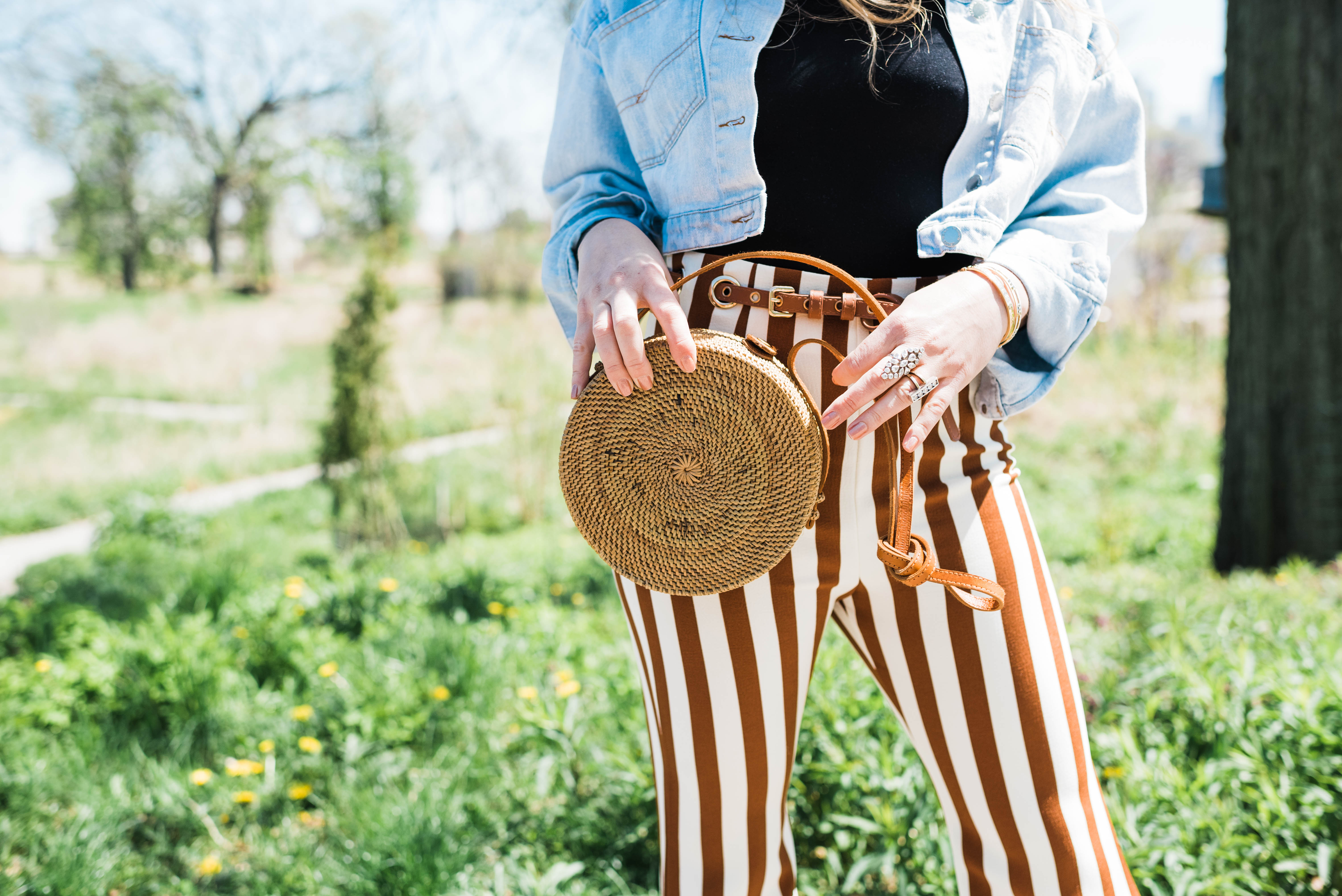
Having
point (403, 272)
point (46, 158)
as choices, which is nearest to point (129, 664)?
point (46, 158)

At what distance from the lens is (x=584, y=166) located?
1.11 m

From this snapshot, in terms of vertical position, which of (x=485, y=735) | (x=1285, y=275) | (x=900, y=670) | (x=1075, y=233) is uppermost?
(x=1285, y=275)

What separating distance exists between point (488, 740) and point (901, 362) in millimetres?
2015

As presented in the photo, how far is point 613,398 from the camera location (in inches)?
36.2

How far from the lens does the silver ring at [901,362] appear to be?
81 centimetres

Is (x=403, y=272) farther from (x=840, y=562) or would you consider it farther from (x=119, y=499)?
(x=840, y=562)

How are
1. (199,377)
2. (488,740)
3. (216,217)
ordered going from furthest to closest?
(216,217) < (199,377) < (488,740)

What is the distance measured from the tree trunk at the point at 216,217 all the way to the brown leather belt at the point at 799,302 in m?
27.6

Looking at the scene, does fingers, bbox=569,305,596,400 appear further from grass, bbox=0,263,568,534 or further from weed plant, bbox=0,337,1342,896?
grass, bbox=0,263,568,534

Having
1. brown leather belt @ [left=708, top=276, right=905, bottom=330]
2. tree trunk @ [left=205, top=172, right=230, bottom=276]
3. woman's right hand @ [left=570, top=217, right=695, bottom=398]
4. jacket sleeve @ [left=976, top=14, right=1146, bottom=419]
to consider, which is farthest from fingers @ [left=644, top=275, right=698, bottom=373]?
tree trunk @ [left=205, top=172, right=230, bottom=276]

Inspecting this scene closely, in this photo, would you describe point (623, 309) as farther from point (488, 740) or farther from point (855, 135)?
point (488, 740)

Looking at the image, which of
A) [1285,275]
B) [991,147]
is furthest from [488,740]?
[1285,275]

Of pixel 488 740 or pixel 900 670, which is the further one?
pixel 488 740

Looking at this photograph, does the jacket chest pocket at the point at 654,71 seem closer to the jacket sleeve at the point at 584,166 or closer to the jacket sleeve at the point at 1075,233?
the jacket sleeve at the point at 584,166
